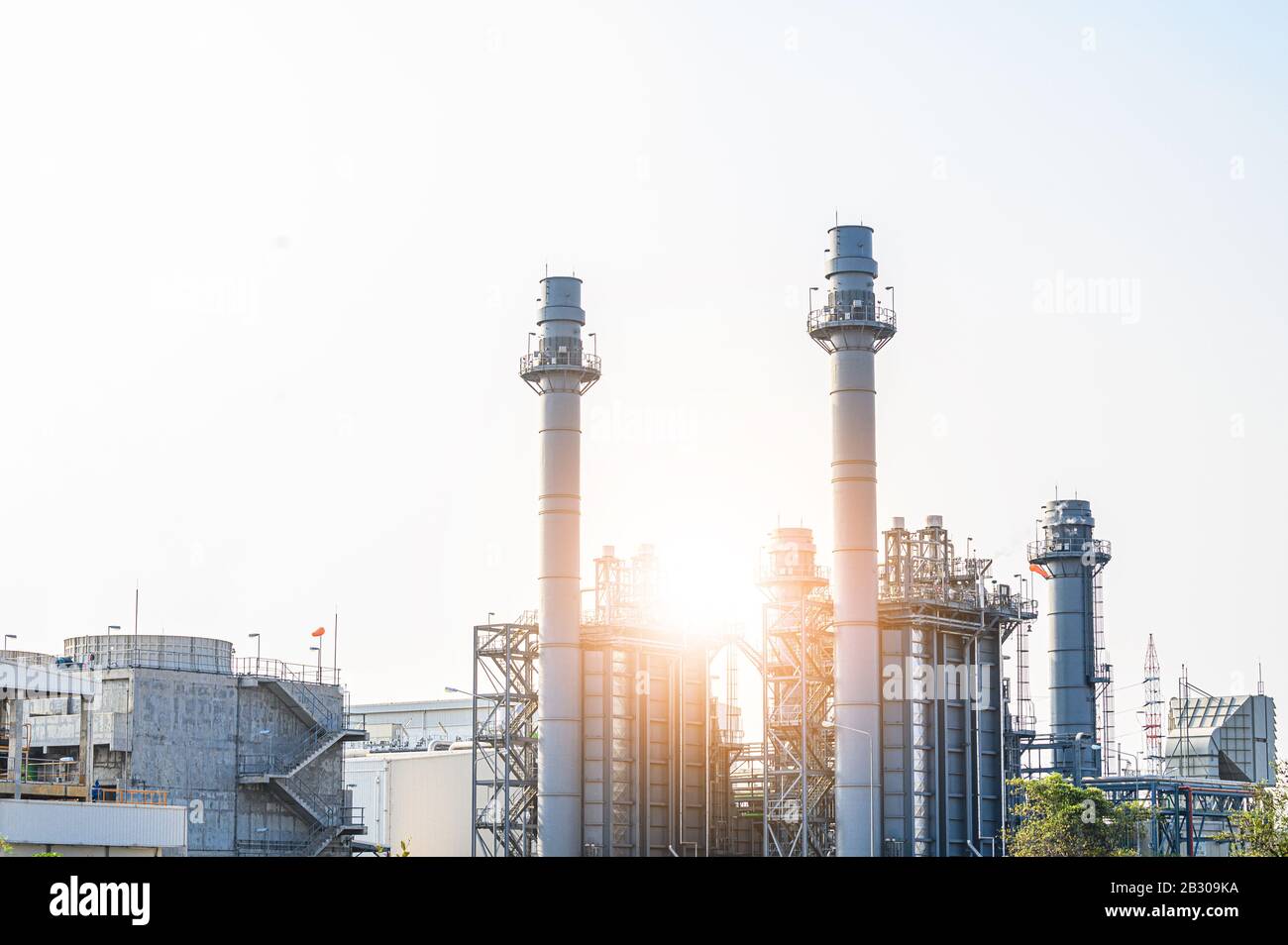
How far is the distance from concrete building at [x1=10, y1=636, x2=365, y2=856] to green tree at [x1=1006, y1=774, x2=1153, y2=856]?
34.2m

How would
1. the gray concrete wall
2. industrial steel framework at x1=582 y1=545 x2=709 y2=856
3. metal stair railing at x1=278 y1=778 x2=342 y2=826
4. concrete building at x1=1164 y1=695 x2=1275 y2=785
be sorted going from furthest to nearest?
concrete building at x1=1164 y1=695 x2=1275 y2=785 < industrial steel framework at x1=582 y1=545 x2=709 y2=856 < metal stair railing at x1=278 y1=778 x2=342 y2=826 < the gray concrete wall

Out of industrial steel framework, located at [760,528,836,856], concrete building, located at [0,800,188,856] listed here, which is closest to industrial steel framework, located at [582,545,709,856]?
industrial steel framework, located at [760,528,836,856]

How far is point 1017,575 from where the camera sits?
9325 centimetres

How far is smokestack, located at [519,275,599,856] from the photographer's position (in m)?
87.9

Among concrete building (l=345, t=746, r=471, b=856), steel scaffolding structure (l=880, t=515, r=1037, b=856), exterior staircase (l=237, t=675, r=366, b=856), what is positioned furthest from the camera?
concrete building (l=345, t=746, r=471, b=856)

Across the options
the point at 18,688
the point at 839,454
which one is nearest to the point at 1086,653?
the point at 839,454

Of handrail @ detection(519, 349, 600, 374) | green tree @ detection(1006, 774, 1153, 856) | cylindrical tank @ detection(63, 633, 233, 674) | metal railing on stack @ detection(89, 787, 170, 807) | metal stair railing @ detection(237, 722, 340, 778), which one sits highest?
handrail @ detection(519, 349, 600, 374)

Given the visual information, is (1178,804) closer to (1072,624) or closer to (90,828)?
(1072,624)

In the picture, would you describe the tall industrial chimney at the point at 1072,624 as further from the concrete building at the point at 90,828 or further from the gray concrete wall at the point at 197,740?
the concrete building at the point at 90,828

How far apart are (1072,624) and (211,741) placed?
2091 inches

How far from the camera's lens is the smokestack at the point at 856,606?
8212cm

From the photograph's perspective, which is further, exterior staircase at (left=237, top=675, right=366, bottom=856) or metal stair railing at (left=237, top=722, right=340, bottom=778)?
metal stair railing at (left=237, top=722, right=340, bottom=778)

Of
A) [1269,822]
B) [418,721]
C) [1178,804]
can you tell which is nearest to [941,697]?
[1178,804]

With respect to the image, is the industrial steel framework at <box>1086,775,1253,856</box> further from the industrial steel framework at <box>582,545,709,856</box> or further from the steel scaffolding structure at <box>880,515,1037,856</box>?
the industrial steel framework at <box>582,545,709,856</box>
